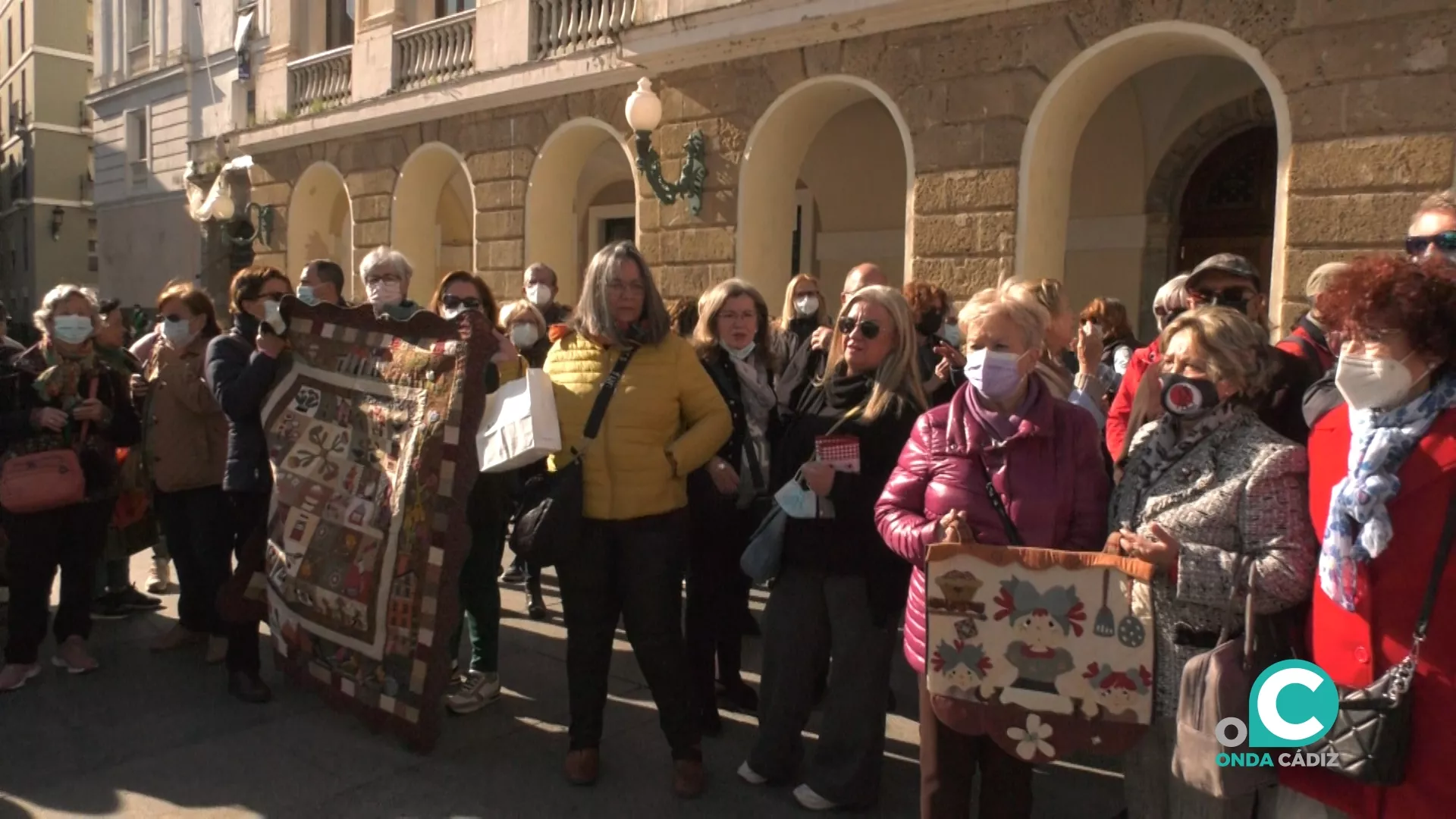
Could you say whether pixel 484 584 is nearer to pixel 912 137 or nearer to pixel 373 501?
pixel 373 501

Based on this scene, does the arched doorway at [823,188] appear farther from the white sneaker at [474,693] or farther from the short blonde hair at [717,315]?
the white sneaker at [474,693]

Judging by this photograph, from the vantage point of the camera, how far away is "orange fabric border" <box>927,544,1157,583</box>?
2.48 metres

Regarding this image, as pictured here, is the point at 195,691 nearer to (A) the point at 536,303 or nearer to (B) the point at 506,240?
(A) the point at 536,303

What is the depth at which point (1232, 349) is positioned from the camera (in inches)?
101

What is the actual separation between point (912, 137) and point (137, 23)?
67.8 feet

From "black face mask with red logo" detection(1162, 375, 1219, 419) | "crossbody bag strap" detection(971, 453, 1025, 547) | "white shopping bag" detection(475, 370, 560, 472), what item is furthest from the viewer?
"white shopping bag" detection(475, 370, 560, 472)

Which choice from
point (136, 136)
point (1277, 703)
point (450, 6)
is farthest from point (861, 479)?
point (136, 136)

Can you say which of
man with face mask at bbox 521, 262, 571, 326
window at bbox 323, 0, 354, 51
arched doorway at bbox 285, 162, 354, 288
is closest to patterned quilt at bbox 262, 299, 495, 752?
man with face mask at bbox 521, 262, 571, 326

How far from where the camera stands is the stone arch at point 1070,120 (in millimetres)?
7316

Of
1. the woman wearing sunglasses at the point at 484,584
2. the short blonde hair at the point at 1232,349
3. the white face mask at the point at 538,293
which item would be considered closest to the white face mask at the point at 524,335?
the woman wearing sunglasses at the point at 484,584

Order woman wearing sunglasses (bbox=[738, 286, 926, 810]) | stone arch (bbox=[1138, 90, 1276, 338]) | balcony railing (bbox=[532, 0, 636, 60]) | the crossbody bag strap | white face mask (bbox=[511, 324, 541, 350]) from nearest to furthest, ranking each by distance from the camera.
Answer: the crossbody bag strap
woman wearing sunglasses (bbox=[738, 286, 926, 810])
white face mask (bbox=[511, 324, 541, 350])
stone arch (bbox=[1138, 90, 1276, 338])
balcony railing (bbox=[532, 0, 636, 60])

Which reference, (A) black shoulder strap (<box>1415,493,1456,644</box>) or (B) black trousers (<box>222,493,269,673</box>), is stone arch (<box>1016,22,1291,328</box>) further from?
(B) black trousers (<box>222,493,269,673</box>)

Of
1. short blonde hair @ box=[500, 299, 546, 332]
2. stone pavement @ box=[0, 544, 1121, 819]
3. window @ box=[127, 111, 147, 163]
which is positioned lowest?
stone pavement @ box=[0, 544, 1121, 819]

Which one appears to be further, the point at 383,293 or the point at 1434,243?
the point at 383,293
